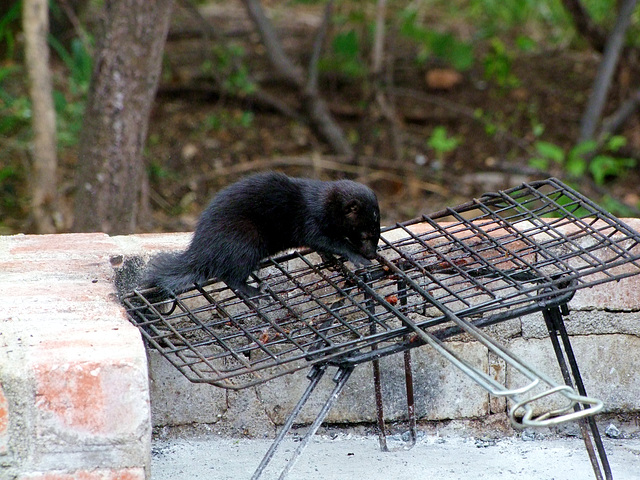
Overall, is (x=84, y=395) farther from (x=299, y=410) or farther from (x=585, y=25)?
(x=585, y=25)

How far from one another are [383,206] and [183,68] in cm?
262

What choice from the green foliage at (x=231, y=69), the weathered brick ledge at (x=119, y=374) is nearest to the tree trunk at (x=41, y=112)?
the weathered brick ledge at (x=119, y=374)

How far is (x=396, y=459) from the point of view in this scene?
10.6 ft

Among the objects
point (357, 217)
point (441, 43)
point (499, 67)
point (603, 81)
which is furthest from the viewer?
point (499, 67)

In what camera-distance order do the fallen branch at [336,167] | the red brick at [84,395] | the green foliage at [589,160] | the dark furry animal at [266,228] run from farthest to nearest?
the fallen branch at [336,167] → the green foliage at [589,160] → the dark furry animal at [266,228] → the red brick at [84,395]

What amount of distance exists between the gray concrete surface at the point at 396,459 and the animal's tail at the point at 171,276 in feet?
2.48

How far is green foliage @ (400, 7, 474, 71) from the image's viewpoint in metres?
7.79

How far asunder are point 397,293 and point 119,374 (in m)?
1.02

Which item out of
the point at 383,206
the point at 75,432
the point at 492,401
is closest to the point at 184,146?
the point at 383,206

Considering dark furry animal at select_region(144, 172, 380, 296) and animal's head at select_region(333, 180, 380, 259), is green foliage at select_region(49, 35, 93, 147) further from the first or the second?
animal's head at select_region(333, 180, 380, 259)

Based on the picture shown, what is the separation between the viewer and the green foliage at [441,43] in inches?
307

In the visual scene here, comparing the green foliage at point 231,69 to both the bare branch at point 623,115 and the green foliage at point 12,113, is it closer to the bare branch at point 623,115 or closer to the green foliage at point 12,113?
the green foliage at point 12,113

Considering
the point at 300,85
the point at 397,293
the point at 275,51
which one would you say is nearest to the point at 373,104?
the point at 300,85

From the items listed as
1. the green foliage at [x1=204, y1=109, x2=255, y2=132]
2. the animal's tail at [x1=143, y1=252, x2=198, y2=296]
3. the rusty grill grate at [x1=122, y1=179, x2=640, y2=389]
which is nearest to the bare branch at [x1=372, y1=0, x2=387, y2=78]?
the green foliage at [x1=204, y1=109, x2=255, y2=132]
